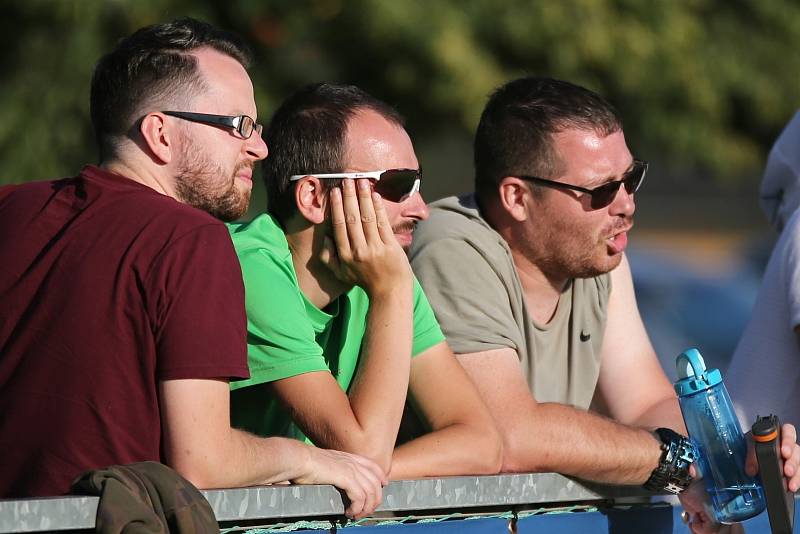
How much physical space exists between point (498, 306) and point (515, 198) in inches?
18.6

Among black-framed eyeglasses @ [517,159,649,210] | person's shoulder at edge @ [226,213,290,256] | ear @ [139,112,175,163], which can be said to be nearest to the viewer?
ear @ [139,112,175,163]

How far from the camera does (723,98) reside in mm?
10477

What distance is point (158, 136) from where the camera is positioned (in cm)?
312

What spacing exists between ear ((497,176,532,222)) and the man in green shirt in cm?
68

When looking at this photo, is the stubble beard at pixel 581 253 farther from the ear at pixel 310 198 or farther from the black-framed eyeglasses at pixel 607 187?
the ear at pixel 310 198

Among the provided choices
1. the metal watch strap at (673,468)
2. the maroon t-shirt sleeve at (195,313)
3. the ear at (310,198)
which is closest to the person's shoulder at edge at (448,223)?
the ear at (310,198)

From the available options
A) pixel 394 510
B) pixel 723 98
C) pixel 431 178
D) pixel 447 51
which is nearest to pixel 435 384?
pixel 394 510

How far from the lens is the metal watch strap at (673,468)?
11.2ft

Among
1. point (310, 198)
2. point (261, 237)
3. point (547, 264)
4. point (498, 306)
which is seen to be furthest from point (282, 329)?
point (547, 264)

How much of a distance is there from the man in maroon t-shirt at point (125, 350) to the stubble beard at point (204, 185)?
23 cm

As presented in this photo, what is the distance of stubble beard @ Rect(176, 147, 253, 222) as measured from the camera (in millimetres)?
3148

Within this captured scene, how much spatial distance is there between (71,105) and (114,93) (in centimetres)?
588

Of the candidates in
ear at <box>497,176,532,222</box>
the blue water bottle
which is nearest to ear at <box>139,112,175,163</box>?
the blue water bottle

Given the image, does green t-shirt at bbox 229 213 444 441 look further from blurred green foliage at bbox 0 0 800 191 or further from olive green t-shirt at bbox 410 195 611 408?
blurred green foliage at bbox 0 0 800 191
